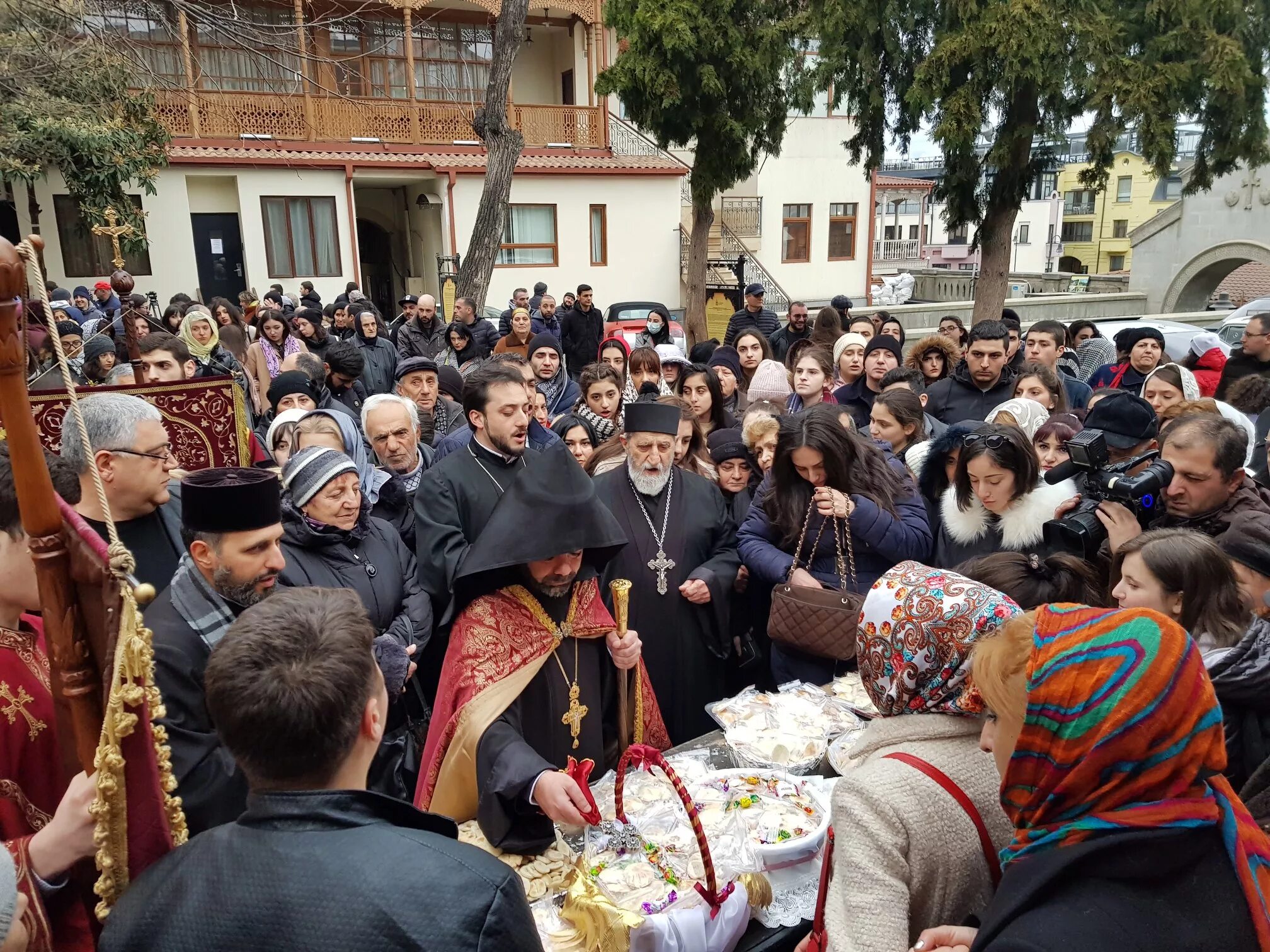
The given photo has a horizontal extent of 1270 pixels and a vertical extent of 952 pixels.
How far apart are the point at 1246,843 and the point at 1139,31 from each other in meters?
14.2

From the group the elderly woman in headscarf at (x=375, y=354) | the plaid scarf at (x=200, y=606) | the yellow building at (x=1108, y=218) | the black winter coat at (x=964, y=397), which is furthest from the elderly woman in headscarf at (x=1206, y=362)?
the yellow building at (x=1108, y=218)

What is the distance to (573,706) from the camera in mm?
2838

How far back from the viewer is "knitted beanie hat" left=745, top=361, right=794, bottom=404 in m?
6.80

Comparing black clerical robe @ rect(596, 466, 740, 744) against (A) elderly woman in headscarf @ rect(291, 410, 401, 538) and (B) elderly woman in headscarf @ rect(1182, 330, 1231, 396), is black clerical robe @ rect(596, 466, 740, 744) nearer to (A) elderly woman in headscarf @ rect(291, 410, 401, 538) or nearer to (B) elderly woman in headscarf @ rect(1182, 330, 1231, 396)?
(A) elderly woman in headscarf @ rect(291, 410, 401, 538)

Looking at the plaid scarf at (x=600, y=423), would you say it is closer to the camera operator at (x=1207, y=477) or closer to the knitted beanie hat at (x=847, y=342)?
the knitted beanie hat at (x=847, y=342)

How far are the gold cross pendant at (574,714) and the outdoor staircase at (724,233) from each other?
20.8 metres

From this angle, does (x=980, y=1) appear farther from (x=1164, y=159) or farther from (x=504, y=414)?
(x=504, y=414)

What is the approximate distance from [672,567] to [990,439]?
151 centimetres

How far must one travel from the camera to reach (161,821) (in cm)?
140

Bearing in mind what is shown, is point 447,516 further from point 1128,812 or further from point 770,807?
point 1128,812

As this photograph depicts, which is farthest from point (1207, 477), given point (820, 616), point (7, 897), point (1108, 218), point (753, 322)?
point (1108, 218)

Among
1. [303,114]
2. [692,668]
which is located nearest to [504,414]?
[692,668]

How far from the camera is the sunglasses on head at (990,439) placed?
365 cm

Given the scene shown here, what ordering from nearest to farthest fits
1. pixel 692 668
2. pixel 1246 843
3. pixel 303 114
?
pixel 1246 843 → pixel 692 668 → pixel 303 114
